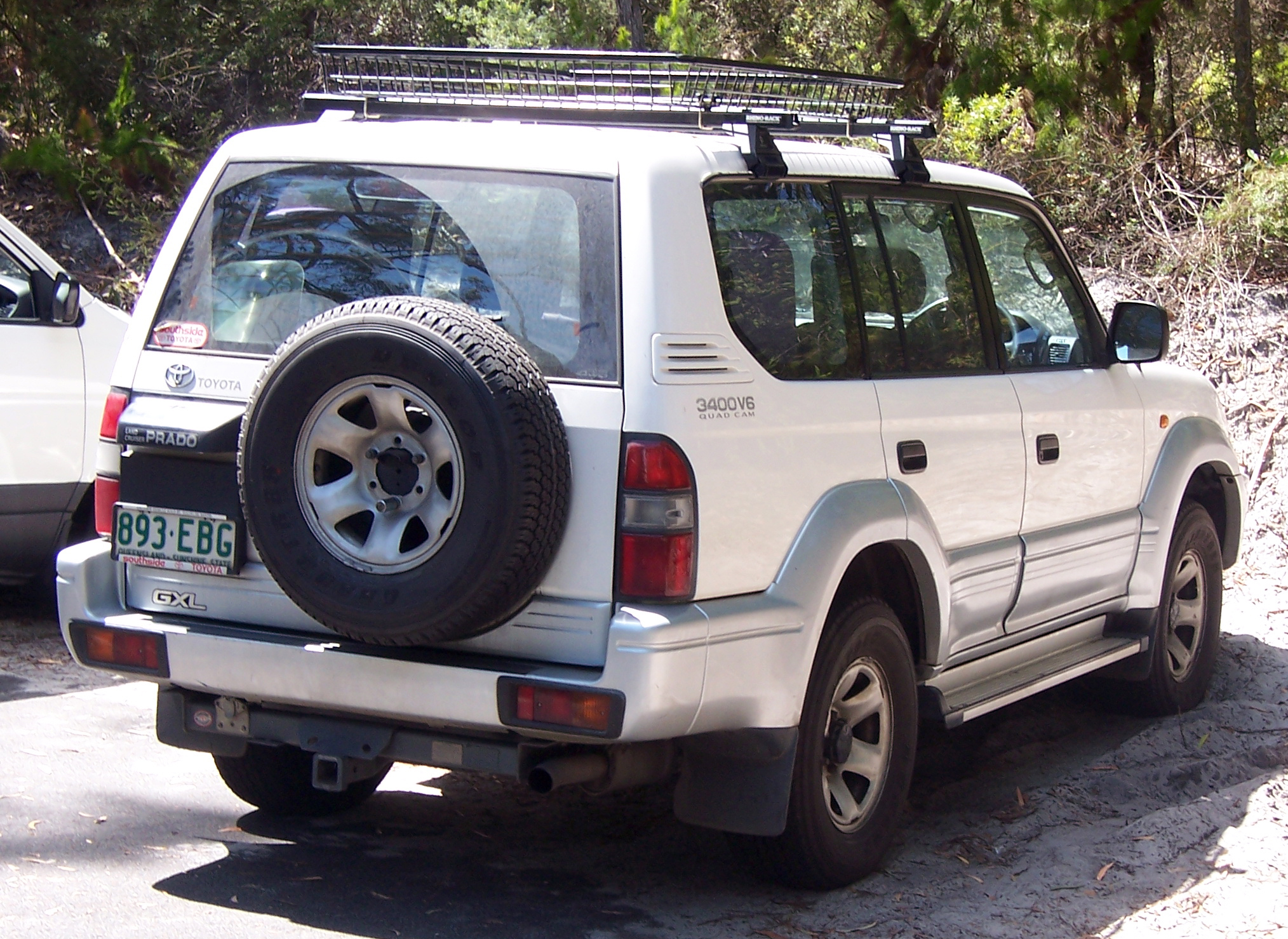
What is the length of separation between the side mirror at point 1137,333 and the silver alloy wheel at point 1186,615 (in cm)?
99

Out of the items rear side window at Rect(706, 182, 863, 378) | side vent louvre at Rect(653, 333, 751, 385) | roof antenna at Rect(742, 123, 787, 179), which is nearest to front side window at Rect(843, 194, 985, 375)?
rear side window at Rect(706, 182, 863, 378)

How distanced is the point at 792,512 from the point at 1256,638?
4.03 metres

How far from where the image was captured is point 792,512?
154 inches

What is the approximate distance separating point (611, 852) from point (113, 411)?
1960 mm

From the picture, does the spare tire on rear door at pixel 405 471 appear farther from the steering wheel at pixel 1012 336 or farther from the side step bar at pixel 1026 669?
the steering wheel at pixel 1012 336

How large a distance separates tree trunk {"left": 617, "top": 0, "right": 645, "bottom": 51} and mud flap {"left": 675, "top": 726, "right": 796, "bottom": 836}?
848 centimetres

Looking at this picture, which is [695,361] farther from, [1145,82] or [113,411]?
[1145,82]

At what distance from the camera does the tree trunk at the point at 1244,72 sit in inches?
434

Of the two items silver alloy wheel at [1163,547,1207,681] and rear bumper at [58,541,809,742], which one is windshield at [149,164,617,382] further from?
silver alloy wheel at [1163,547,1207,681]

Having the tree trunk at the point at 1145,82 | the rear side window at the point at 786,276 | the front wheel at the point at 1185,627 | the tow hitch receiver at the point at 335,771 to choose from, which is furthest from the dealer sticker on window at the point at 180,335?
the tree trunk at the point at 1145,82

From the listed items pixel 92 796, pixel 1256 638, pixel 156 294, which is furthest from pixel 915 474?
pixel 1256 638

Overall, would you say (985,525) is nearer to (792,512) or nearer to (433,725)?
(792,512)

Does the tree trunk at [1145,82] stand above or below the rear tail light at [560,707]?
above

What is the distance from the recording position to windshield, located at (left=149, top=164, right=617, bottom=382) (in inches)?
146
